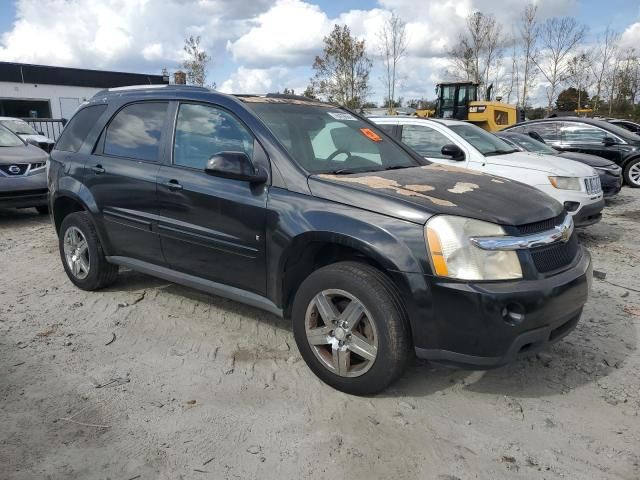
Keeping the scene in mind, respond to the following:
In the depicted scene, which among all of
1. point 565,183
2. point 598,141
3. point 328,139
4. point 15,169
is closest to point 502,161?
point 565,183

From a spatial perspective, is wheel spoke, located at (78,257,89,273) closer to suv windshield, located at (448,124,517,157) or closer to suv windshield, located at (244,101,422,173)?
suv windshield, located at (244,101,422,173)

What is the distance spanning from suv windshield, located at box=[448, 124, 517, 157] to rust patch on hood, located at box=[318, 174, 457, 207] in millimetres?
4412

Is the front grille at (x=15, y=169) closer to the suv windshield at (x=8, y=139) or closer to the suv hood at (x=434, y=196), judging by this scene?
the suv windshield at (x=8, y=139)

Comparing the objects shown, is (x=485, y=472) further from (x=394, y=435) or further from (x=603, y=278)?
(x=603, y=278)

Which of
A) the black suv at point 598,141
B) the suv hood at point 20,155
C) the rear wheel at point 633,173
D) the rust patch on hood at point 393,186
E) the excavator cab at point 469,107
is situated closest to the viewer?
the rust patch on hood at point 393,186

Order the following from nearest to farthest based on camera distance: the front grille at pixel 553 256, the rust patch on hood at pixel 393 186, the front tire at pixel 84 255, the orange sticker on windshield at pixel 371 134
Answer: the front grille at pixel 553 256 < the rust patch on hood at pixel 393 186 < the orange sticker on windshield at pixel 371 134 < the front tire at pixel 84 255

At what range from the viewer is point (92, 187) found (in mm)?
4574

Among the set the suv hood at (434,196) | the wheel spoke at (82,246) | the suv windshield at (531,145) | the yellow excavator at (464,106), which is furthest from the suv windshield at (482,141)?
the yellow excavator at (464,106)

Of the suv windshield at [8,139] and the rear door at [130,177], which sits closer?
the rear door at [130,177]

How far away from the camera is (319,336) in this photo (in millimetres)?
3193

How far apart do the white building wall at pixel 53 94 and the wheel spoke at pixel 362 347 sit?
123 ft

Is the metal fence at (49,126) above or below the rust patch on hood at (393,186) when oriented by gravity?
above

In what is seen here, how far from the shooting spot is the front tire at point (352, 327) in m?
2.89

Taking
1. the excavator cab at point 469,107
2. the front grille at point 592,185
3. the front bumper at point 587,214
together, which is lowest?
the front bumper at point 587,214
